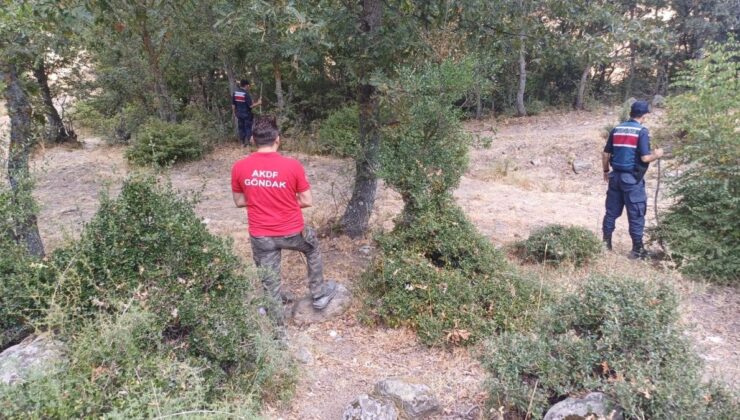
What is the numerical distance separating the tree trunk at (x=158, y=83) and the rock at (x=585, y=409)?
12.0 m

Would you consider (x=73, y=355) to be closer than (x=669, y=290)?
Yes

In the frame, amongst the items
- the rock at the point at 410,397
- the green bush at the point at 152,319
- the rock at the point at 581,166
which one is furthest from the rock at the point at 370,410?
the rock at the point at 581,166

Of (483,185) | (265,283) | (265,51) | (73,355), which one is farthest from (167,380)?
(265,51)

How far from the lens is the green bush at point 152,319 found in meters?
2.44

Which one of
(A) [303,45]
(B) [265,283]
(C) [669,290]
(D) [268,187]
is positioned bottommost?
(B) [265,283]

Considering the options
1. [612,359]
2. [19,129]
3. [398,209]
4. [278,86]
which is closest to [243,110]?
[278,86]

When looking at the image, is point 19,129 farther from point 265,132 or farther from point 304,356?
point 304,356

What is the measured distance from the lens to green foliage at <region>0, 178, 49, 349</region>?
3.05 meters

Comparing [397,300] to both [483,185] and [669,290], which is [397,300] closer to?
[669,290]

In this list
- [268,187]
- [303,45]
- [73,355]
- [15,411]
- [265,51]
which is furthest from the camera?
[265,51]

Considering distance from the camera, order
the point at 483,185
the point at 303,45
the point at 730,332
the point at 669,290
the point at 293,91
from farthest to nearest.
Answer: the point at 293,91 → the point at 483,185 → the point at 303,45 → the point at 730,332 → the point at 669,290

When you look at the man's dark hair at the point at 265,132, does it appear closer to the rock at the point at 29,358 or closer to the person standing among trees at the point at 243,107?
the rock at the point at 29,358

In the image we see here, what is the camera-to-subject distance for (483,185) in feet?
34.9

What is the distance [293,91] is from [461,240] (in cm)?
1186
